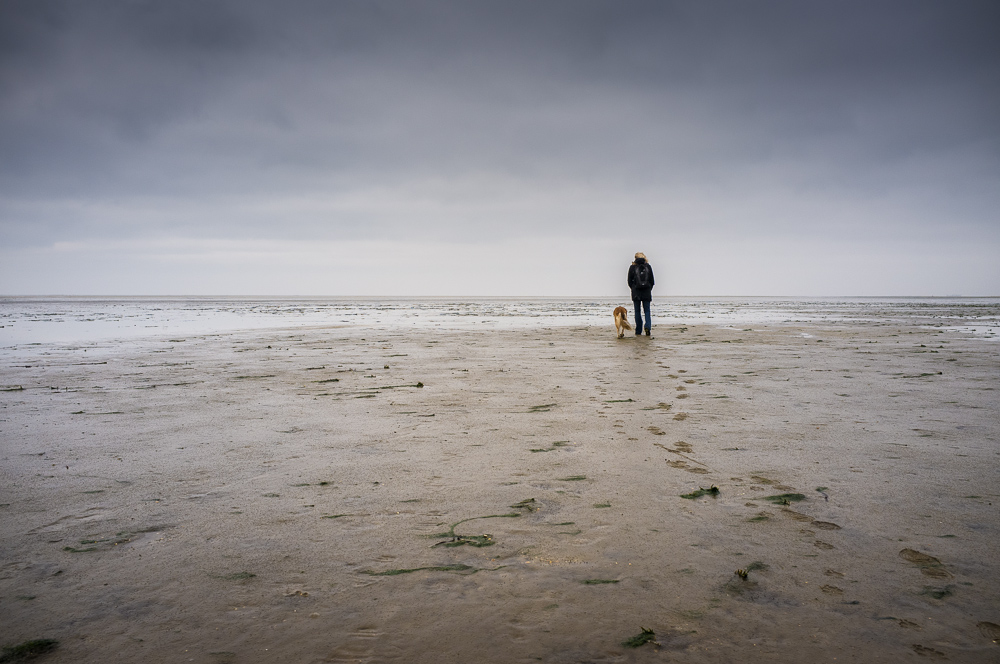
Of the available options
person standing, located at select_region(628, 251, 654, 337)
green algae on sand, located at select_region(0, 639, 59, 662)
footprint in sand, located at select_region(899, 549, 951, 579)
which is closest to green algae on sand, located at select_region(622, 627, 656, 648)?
footprint in sand, located at select_region(899, 549, 951, 579)

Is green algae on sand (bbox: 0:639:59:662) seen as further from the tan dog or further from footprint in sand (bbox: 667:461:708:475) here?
the tan dog

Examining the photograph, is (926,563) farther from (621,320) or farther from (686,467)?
(621,320)

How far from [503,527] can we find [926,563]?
2157 mm

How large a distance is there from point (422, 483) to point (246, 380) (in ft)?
19.6

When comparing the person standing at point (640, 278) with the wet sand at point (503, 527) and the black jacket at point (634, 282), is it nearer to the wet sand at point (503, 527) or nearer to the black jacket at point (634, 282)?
the black jacket at point (634, 282)

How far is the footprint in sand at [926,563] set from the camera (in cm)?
248

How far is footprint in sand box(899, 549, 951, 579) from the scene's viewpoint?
248 centimetres

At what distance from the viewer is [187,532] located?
9.89ft

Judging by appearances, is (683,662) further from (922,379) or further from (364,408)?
(922,379)

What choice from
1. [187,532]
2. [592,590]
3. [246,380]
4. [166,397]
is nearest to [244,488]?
[187,532]

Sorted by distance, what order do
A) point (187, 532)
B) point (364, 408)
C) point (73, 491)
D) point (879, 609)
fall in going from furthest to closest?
point (364, 408) < point (73, 491) < point (187, 532) < point (879, 609)

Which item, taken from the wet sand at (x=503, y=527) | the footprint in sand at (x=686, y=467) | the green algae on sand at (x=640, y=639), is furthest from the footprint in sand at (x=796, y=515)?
the green algae on sand at (x=640, y=639)

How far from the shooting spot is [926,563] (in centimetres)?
259

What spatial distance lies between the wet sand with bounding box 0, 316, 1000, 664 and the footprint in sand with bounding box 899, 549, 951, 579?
0.02 m
